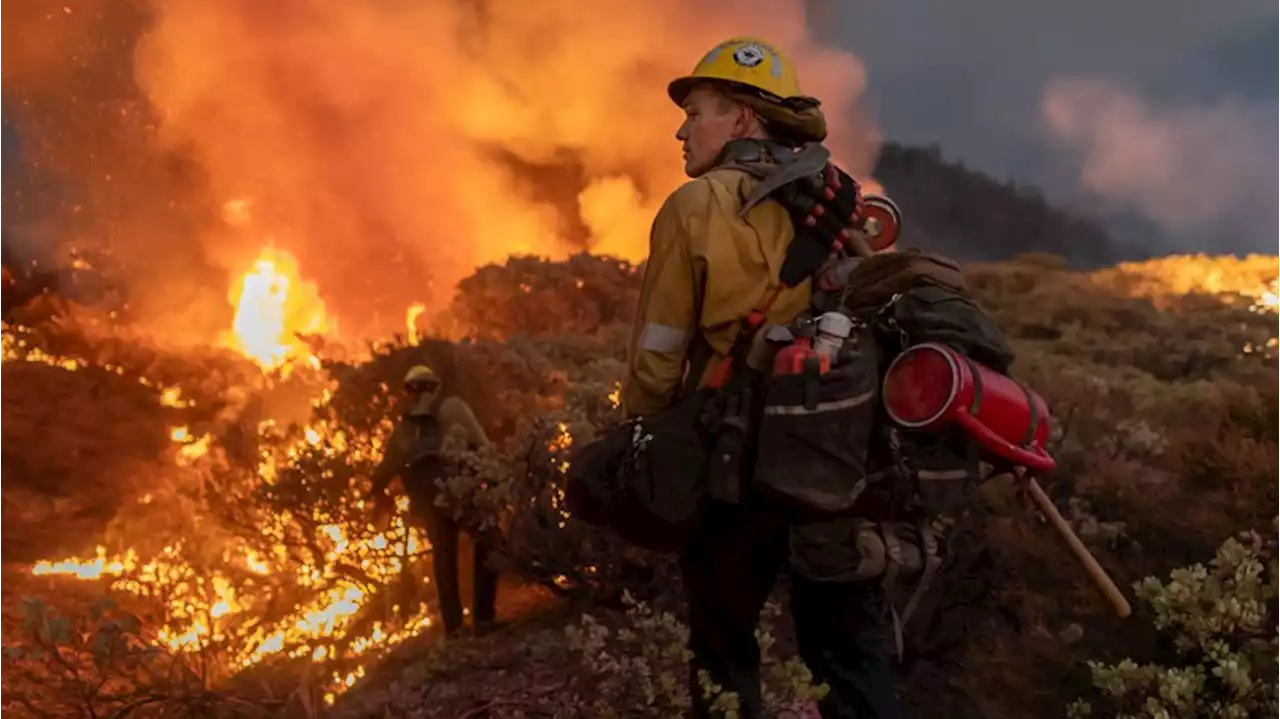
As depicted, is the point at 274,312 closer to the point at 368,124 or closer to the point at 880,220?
the point at 368,124

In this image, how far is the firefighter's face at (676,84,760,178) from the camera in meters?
3.00

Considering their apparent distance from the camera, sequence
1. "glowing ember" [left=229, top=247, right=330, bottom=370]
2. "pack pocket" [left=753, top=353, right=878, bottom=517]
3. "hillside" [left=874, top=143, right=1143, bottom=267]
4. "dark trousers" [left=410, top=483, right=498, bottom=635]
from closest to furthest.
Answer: "pack pocket" [left=753, top=353, right=878, bottom=517]
"dark trousers" [left=410, top=483, right=498, bottom=635]
"glowing ember" [left=229, top=247, right=330, bottom=370]
"hillside" [left=874, top=143, right=1143, bottom=267]

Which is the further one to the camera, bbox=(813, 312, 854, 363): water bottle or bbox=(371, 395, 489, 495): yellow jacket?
bbox=(371, 395, 489, 495): yellow jacket

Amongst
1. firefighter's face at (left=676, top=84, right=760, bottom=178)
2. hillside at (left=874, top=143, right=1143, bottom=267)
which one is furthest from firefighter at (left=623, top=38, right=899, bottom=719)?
hillside at (left=874, top=143, right=1143, bottom=267)

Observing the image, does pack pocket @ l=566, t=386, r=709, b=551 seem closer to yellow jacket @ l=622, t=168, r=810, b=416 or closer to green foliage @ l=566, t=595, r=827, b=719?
yellow jacket @ l=622, t=168, r=810, b=416

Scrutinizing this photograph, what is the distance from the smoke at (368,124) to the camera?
16250 mm

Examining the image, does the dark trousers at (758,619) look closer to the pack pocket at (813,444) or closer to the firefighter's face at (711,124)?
the pack pocket at (813,444)

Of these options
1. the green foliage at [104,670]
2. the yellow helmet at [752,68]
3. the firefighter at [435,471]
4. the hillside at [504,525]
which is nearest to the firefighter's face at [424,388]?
the firefighter at [435,471]

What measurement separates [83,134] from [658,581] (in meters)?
18.2

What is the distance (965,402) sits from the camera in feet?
8.30

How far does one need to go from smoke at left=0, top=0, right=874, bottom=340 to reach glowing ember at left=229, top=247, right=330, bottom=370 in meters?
1.50

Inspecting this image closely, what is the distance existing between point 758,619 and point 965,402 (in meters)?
0.98

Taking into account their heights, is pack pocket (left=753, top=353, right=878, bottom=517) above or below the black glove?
below

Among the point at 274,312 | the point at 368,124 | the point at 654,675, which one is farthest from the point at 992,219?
the point at 654,675
